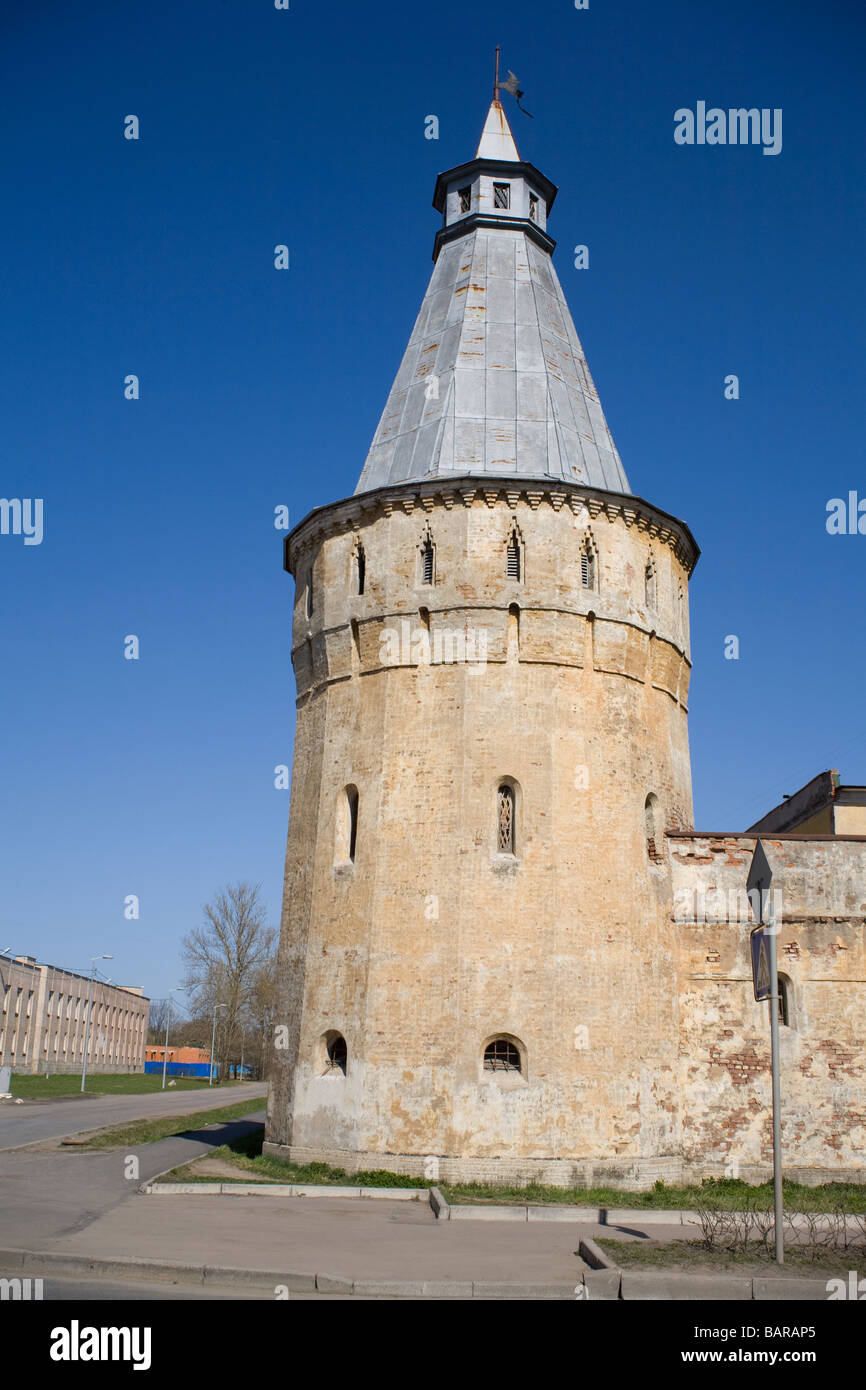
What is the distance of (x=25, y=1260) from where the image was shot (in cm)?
1128

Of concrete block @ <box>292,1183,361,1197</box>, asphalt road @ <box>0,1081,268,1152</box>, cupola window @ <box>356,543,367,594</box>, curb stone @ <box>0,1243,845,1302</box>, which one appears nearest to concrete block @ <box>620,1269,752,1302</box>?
curb stone @ <box>0,1243,845,1302</box>

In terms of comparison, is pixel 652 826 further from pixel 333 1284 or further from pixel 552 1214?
pixel 333 1284

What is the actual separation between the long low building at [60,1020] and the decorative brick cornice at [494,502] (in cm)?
5385

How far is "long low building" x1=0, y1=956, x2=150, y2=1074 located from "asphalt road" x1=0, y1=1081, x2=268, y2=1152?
1828cm

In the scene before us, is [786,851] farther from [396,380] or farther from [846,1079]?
Answer: [396,380]

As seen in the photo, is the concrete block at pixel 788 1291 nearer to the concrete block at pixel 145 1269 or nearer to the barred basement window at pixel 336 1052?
the concrete block at pixel 145 1269

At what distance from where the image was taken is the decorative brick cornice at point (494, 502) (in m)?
21.7

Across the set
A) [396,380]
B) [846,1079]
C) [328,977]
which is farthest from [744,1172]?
[396,380]

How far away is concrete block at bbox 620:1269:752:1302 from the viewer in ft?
33.4

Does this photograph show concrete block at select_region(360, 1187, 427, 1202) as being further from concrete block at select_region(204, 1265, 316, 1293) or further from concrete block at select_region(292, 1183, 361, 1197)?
concrete block at select_region(204, 1265, 316, 1293)

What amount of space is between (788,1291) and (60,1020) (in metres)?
81.9

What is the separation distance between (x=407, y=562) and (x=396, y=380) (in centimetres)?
636

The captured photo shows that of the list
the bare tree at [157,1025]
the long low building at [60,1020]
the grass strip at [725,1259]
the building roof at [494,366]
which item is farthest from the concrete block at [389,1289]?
the bare tree at [157,1025]
